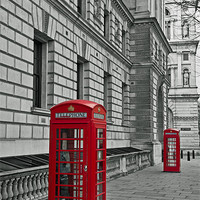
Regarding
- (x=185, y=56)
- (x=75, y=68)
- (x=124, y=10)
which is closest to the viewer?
(x=75, y=68)

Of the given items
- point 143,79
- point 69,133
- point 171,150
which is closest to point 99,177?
point 69,133

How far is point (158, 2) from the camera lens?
30.4m

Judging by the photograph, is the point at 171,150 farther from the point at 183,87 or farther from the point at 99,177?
the point at 183,87

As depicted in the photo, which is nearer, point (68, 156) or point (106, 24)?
point (68, 156)

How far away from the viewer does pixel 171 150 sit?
18812 mm

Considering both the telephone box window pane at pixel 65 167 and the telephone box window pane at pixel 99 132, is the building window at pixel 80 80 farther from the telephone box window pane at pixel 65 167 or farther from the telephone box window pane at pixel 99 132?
the telephone box window pane at pixel 65 167

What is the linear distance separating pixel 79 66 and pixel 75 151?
36.4 feet

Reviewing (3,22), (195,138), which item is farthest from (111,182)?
(195,138)

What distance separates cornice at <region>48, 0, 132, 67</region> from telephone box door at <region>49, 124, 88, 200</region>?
317 inches

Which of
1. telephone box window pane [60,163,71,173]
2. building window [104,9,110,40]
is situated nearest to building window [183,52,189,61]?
building window [104,9,110,40]

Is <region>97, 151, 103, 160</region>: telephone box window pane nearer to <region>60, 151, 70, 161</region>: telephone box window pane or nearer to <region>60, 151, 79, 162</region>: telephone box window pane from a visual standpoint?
<region>60, 151, 79, 162</region>: telephone box window pane

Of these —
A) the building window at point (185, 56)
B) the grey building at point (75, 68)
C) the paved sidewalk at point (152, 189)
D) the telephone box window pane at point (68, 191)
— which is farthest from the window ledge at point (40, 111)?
the building window at point (185, 56)

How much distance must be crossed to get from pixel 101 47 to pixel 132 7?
865 centimetres

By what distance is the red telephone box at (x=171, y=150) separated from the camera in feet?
60.8
